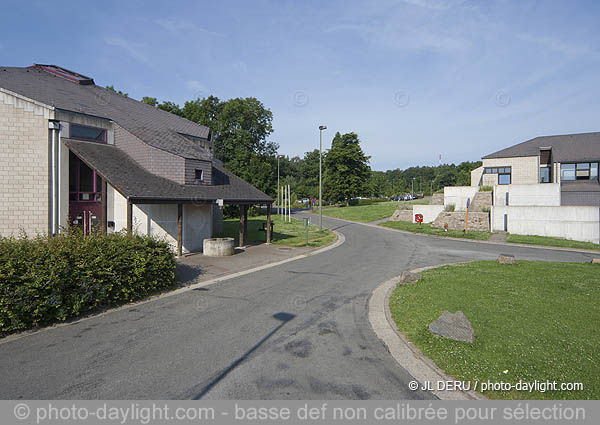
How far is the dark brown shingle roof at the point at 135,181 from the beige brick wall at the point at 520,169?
3248 centimetres

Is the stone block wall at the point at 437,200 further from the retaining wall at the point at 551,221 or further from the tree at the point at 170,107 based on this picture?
the tree at the point at 170,107

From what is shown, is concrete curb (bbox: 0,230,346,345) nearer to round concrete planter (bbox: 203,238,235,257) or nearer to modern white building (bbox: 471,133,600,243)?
round concrete planter (bbox: 203,238,235,257)

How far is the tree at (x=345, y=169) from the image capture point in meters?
63.2

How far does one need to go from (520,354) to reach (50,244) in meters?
10.4

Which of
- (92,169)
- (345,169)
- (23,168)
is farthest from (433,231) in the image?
(345,169)

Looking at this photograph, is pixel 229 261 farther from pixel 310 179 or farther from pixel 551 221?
pixel 310 179

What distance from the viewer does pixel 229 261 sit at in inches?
613

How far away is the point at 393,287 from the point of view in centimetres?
1144

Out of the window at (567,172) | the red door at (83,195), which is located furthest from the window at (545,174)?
the red door at (83,195)

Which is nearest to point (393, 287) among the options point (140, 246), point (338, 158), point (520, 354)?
point (520, 354)

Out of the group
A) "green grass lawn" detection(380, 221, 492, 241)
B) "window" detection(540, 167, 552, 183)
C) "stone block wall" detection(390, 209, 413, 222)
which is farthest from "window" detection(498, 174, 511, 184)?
"green grass lawn" detection(380, 221, 492, 241)

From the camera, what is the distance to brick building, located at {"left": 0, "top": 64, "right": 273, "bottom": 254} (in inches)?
529

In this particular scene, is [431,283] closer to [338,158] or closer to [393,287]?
[393,287]
